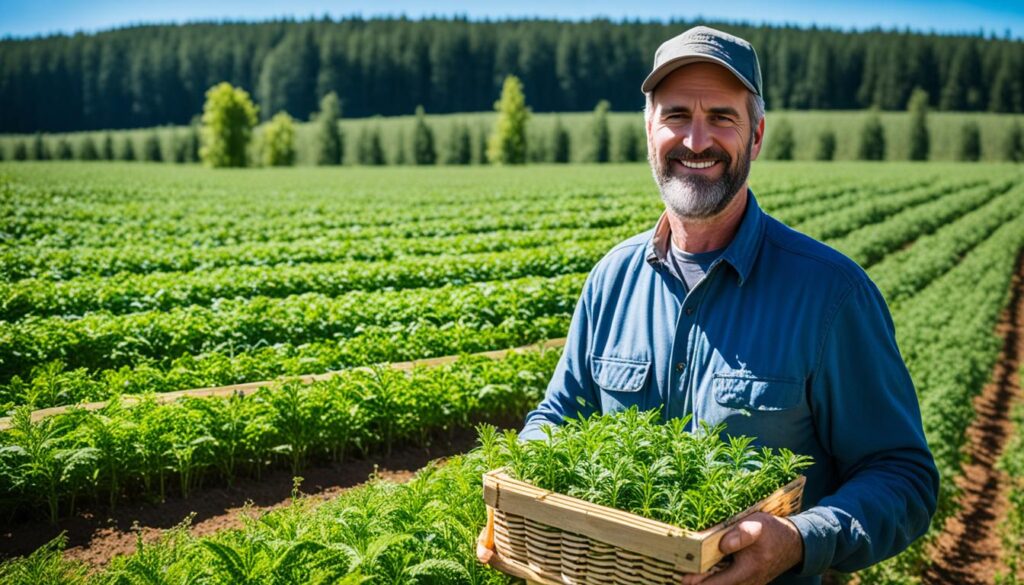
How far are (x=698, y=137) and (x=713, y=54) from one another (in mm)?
260

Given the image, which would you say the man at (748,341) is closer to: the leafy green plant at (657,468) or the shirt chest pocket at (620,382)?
the shirt chest pocket at (620,382)

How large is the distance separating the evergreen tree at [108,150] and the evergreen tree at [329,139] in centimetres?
2983

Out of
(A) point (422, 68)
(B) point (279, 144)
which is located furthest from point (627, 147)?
(A) point (422, 68)

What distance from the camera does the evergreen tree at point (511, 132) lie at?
81.2 metres

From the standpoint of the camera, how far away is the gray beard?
2486 millimetres

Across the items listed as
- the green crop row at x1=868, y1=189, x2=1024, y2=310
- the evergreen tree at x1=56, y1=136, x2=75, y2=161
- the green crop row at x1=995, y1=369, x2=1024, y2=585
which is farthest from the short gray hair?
the evergreen tree at x1=56, y1=136, x2=75, y2=161

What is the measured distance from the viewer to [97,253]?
14.8m

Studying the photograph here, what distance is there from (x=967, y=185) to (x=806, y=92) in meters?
103

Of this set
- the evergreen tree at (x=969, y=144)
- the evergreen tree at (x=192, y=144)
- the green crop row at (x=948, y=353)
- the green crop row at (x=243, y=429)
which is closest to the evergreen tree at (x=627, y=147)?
the evergreen tree at (x=969, y=144)

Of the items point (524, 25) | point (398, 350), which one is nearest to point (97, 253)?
point (398, 350)

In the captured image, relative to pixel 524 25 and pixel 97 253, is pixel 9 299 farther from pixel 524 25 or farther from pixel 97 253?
pixel 524 25

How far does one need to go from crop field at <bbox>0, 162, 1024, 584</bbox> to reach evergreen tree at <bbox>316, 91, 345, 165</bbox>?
223 ft

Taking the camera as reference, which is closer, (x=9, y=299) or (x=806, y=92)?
(x=9, y=299)

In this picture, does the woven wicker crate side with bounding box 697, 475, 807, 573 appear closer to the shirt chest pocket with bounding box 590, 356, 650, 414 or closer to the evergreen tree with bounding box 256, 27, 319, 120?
the shirt chest pocket with bounding box 590, 356, 650, 414
